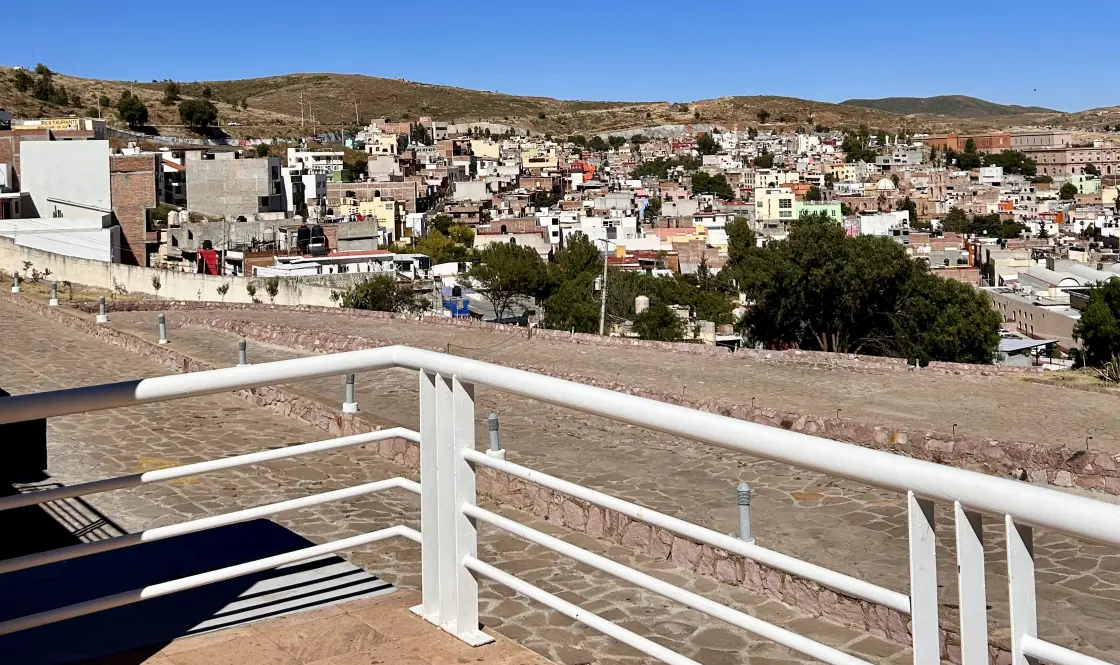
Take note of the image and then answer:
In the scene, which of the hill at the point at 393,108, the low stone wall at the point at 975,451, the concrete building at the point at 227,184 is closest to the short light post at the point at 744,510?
the low stone wall at the point at 975,451

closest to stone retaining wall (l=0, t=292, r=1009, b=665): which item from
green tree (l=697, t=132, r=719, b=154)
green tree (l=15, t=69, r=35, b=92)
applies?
green tree (l=15, t=69, r=35, b=92)

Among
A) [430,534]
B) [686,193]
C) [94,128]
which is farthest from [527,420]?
[686,193]

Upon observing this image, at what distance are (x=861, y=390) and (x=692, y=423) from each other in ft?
36.8

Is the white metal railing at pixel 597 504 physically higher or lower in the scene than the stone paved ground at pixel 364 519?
higher

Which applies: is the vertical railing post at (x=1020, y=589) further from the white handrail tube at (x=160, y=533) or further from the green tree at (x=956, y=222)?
the green tree at (x=956, y=222)

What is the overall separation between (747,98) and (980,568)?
191 m

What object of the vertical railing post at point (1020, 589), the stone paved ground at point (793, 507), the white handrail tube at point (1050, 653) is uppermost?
the vertical railing post at point (1020, 589)

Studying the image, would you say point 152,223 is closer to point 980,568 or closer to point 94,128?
point 94,128

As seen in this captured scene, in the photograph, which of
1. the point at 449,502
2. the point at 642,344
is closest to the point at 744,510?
the point at 449,502

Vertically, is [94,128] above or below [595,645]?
above

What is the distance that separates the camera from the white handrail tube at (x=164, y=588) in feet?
8.59

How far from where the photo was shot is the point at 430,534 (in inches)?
125

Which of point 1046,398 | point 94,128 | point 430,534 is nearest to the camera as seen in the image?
point 430,534

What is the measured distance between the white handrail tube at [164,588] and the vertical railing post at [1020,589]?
1876 millimetres
